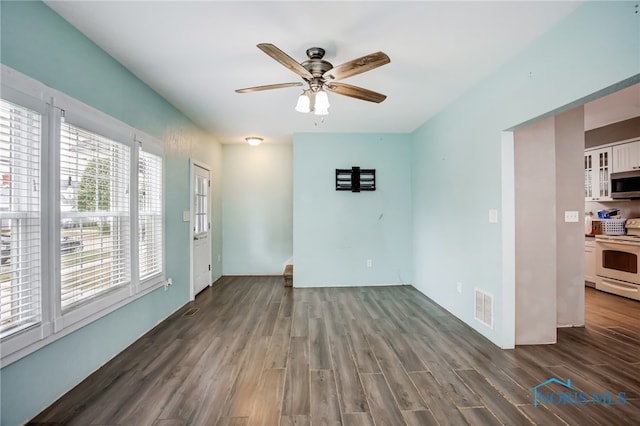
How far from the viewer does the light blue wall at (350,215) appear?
4.98 metres

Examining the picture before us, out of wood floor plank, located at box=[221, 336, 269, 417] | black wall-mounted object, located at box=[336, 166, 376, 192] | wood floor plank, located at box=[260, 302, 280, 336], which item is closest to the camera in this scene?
wood floor plank, located at box=[221, 336, 269, 417]

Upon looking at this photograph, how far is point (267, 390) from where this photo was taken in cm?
210

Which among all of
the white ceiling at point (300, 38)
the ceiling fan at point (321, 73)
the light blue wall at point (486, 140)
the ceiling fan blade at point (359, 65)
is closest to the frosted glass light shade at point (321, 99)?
the ceiling fan at point (321, 73)

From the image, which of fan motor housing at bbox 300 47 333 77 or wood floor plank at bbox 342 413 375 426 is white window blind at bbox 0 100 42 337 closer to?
fan motor housing at bbox 300 47 333 77

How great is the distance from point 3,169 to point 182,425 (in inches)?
72.9

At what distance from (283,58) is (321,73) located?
1.58ft

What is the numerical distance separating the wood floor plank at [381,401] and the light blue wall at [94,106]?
219cm

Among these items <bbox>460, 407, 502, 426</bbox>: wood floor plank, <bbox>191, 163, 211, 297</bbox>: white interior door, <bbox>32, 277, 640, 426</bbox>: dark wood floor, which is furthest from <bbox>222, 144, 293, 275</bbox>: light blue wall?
<bbox>460, 407, 502, 426</bbox>: wood floor plank

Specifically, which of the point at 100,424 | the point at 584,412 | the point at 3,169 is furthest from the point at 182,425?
the point at 584,412

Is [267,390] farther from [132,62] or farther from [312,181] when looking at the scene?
[312,181]

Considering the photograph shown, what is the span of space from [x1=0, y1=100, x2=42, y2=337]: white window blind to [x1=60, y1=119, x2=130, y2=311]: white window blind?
210mm

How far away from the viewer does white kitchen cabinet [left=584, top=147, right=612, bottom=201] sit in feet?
15.1

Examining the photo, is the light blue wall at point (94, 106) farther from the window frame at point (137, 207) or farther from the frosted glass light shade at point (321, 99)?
the frosted glass light shade at point (321, 99)

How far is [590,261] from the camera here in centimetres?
462
